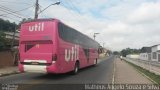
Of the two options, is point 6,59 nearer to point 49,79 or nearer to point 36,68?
point 49,79

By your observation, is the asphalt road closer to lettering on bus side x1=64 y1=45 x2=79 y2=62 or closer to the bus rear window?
lettering on bus side x1=64 y1=45 x2=79 y2=62

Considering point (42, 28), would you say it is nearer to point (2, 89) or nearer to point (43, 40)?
point (43, 40)

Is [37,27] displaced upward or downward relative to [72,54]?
upward

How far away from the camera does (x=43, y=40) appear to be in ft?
55.9

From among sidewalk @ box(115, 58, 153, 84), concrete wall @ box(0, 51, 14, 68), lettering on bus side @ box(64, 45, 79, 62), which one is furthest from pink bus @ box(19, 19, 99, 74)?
concrete wall @ box(0, 51, 14, 68)

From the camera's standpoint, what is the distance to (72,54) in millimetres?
20750

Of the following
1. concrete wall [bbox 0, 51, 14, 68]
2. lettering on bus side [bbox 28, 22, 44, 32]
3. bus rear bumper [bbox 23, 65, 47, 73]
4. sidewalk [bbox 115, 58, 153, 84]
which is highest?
lettering on bus side [bbox 28, 22, 44, 32]

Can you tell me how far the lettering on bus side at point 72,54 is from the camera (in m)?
19.2

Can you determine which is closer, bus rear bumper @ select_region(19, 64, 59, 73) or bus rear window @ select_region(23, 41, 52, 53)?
bus rear bumper @ select_region(19, 64, 59, 73)

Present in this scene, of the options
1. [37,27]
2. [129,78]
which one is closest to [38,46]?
[37,27]

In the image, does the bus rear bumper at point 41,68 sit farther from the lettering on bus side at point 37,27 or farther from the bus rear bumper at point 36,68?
the lettering on bus side at point 37,27

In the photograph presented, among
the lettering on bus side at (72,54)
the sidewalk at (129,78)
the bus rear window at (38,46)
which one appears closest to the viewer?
the bus rear window at (38,46)

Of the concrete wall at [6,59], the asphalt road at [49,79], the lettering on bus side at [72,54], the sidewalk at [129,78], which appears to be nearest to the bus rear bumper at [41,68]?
the asphalt road at [49,79]

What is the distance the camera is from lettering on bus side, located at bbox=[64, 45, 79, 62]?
19.2m
